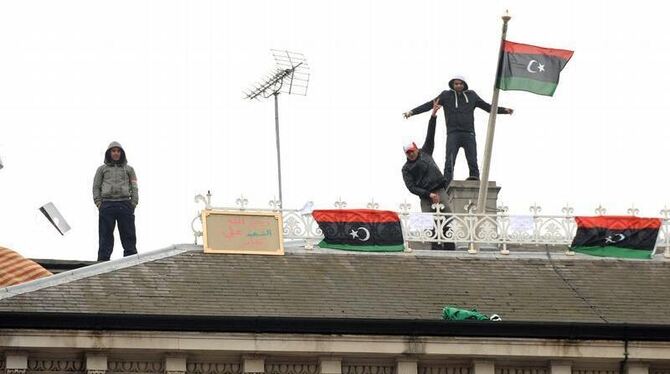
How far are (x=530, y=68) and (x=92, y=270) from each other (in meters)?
11.2

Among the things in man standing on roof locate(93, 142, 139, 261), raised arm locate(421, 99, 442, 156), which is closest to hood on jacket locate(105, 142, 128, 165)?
man standing on roof locate(93, 142, 139, 261)

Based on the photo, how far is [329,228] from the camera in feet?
143

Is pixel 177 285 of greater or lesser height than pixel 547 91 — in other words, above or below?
below

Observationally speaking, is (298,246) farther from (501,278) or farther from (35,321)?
(35,321)

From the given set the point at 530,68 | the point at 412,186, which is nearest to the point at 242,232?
the point at 412,186

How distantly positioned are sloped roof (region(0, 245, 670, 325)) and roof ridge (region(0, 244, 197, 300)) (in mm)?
23

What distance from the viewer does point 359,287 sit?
138 ft

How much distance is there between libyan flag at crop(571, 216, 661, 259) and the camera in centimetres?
4456

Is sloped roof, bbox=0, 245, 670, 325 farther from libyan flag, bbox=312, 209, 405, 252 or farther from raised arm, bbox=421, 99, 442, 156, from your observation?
raised arm, bbox=421, 99, 442, 156

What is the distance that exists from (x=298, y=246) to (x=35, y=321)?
6.54 m

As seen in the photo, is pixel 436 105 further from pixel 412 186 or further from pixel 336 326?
pixel 336 326

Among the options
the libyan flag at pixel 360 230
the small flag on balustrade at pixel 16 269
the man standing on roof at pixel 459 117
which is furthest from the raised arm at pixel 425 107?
the small flag on balustrade at pixel 16 269

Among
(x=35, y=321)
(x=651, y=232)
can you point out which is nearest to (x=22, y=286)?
(x=35, y=321)

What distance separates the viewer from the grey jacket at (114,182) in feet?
145
